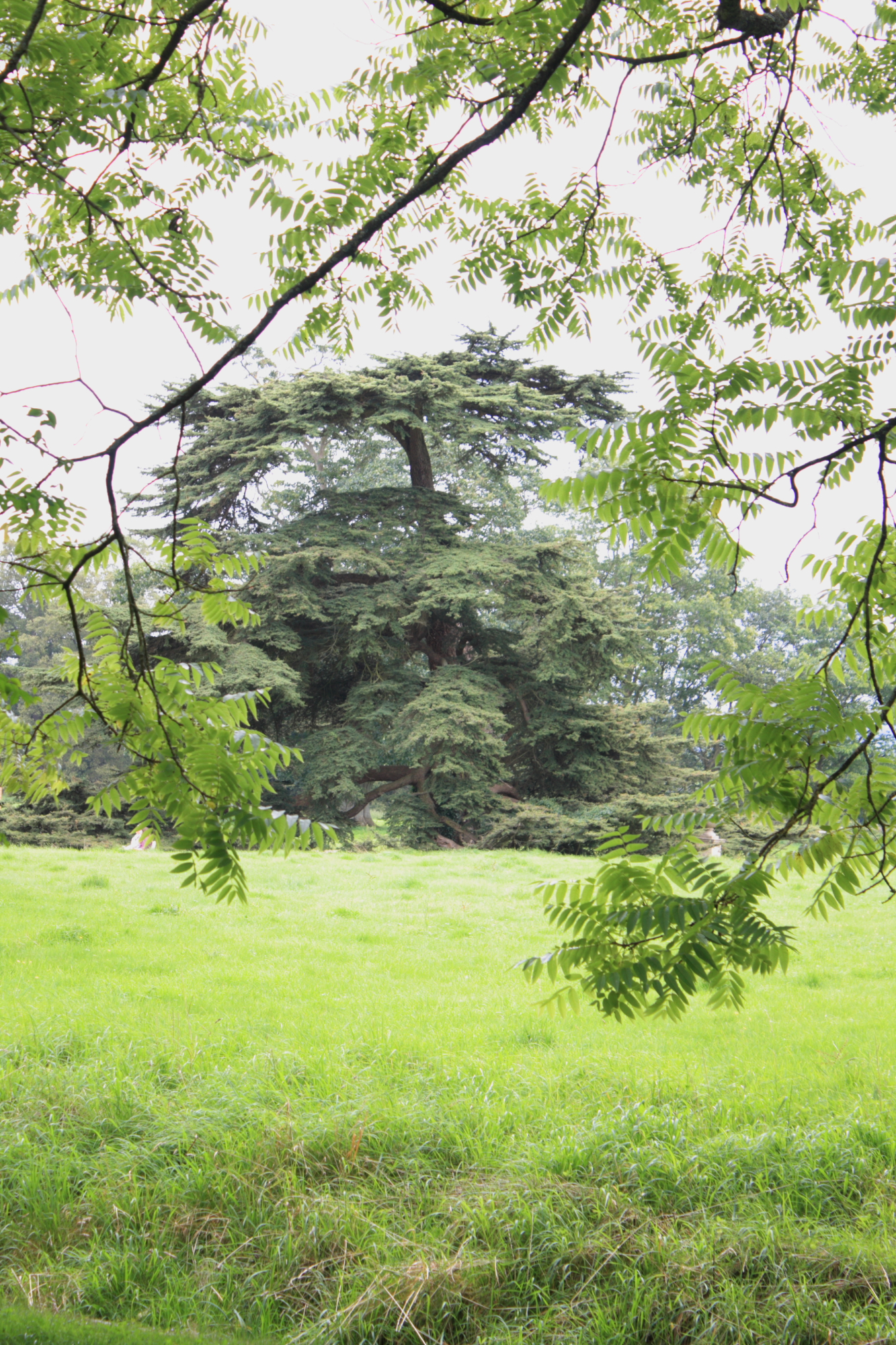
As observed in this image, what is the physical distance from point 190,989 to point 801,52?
7.62m

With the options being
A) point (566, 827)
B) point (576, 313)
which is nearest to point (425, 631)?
point (566, 827)

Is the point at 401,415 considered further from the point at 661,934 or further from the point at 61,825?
the point at 661,934

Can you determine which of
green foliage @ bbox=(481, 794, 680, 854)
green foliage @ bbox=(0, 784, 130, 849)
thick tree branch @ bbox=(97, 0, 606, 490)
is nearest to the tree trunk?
green foliage @ bbox=(481, 794, 680, 854)

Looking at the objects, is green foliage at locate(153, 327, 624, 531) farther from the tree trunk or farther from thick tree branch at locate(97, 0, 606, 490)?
thick tree branch at locate(97, 0, 606, 490)

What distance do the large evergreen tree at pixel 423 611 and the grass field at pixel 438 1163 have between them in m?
13.8

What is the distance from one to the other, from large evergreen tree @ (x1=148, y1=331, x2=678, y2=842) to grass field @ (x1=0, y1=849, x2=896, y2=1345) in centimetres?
1375

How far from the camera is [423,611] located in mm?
21984

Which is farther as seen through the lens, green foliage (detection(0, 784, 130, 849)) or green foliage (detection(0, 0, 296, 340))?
green foliage (detection(0, 784, 130, 849))

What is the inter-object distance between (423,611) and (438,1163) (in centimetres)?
1811

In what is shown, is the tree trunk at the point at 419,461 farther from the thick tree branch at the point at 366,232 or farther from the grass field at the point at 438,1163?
the thick tree branch at the point at 366,232

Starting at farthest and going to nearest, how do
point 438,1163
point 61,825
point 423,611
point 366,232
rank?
point 423,611
point 61,825
point 438,1163
point 366,232

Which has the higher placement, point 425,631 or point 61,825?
point 425,631

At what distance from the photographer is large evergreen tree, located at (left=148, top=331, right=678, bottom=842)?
20938 millimetres

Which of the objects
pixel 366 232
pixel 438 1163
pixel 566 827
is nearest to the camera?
pixel 366 232
